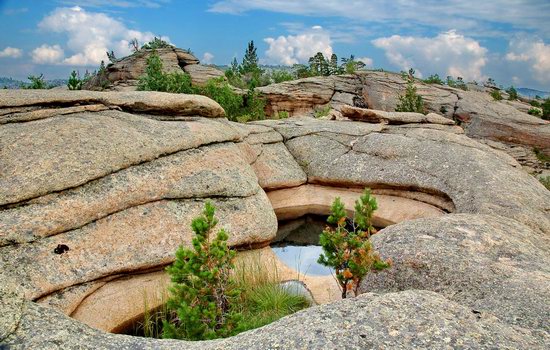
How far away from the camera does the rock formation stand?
180 inches

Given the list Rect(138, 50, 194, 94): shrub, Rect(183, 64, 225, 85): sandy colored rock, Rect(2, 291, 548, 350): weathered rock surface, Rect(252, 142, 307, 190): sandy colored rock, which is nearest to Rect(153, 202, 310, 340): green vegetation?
Rect(2, 291, 548, 350): weathered rock surface

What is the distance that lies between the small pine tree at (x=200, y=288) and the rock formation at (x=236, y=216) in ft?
4.20

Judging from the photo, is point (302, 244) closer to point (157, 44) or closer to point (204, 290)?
point (204, 290)

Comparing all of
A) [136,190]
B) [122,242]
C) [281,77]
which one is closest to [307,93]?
[281,77]

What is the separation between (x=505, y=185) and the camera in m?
12.3

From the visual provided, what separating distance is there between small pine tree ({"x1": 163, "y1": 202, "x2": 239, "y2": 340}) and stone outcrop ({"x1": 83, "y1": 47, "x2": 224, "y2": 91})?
103 feet

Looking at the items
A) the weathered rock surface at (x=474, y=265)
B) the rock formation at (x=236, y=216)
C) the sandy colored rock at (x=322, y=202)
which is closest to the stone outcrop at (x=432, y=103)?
the rock formation at (x=236, y=216)

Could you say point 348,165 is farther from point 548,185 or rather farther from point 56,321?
point 56,321

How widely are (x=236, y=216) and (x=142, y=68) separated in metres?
30.2

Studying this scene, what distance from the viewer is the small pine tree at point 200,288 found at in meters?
6.03

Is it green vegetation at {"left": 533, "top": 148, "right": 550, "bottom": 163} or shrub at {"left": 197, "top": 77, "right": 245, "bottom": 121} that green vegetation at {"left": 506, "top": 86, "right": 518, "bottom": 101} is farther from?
shrub at {"left": 197, "top": 77, "right": 245, "bottom": 121}

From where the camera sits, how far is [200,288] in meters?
6.46

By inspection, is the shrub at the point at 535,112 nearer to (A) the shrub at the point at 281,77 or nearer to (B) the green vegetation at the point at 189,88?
(A) the shrub at the point at 281,77

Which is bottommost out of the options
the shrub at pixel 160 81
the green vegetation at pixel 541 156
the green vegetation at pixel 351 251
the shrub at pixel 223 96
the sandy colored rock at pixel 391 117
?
the green vegetation at pixel 541 156
